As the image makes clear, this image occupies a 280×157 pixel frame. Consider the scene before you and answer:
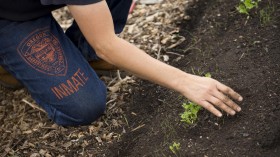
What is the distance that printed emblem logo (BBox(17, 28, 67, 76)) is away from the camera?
282 centimetres

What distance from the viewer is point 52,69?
2.84 meters

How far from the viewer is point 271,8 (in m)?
3.26

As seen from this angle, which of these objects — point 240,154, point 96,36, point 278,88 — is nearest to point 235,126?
point 240,154

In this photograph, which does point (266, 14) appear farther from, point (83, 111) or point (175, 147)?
point (83, 111)

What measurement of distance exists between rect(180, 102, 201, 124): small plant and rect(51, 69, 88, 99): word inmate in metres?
0.69

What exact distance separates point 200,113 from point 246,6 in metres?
0.95

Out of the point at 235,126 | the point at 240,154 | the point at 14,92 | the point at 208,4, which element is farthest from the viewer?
the point at 208,4

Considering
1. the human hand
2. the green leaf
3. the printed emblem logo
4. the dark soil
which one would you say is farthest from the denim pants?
the green leaf

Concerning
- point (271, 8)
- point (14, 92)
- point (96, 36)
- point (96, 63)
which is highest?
point (96, 36)

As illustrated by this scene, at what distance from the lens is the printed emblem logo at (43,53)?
2.82 m

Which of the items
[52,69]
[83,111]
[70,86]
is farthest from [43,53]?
[83,111]

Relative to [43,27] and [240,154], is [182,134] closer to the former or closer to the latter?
[240,154]

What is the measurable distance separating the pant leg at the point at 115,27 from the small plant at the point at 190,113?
0.83 m

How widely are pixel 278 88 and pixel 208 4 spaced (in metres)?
1.15
